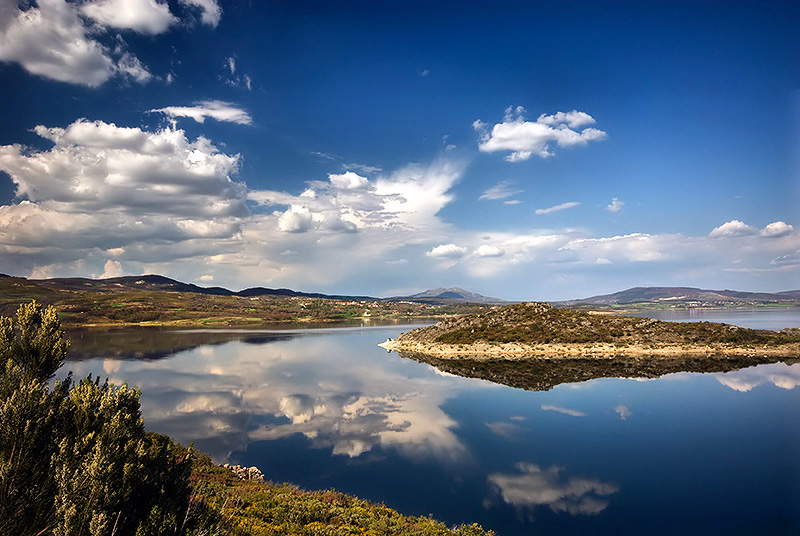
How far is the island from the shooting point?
6231cm

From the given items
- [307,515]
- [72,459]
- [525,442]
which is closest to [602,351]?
[525,442]

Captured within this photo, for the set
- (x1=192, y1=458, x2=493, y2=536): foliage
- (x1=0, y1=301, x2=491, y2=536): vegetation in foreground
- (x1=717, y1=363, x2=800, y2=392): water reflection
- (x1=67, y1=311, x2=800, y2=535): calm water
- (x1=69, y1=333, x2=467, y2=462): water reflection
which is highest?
(x1=0, y1=301, x2=491, y2=536): vegetation in foreground

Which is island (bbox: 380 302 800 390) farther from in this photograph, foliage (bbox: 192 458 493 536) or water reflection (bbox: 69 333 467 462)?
foliage (bbox: 192 458 493 536)

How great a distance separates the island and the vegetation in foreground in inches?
1926

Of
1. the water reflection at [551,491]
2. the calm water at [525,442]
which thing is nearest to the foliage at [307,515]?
the calm water at [525,442]

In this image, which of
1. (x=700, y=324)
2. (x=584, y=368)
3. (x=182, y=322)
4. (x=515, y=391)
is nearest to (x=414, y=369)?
(x=515, y=391)

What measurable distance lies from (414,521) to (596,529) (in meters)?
9.09

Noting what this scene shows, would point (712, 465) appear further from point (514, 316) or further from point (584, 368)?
point (514, 316)

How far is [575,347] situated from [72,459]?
85.4m

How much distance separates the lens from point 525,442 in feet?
104

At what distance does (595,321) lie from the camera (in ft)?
312

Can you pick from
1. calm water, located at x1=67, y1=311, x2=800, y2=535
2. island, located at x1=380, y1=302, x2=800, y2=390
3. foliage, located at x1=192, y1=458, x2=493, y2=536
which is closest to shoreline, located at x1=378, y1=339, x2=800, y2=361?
island, located at x1=380, y1=302, x2=800, y2=390

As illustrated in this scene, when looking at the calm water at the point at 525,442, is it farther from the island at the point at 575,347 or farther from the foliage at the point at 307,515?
the island at the point at 575,347

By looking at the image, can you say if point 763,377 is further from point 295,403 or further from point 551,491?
point 295,403
